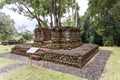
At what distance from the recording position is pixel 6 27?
23.3 meters

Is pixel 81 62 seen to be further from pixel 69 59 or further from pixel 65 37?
pixel 65 37

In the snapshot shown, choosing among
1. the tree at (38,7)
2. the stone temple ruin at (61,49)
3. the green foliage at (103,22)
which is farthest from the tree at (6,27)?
the stone temple ruin at (61,49)

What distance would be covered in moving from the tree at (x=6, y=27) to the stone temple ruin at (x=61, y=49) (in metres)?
15.2

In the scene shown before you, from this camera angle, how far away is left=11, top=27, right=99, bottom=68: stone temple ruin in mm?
6074

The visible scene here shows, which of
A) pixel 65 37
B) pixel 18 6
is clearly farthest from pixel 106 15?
pixel 18 6

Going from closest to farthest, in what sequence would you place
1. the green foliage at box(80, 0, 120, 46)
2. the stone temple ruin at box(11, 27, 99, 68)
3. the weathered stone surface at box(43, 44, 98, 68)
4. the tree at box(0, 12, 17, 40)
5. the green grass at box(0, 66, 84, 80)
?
1. the green grass at box(0, 66, 84, 80)
2. the weathered stone surface at box(43, 44, 98, 68)
3. the stone temple ruin at box(11, 27, 99, 68)
4. the green foliage at box(80, 0, 120, 46)
5. the tree at box(0, 12, 17, 40)

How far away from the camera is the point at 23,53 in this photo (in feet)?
28.0

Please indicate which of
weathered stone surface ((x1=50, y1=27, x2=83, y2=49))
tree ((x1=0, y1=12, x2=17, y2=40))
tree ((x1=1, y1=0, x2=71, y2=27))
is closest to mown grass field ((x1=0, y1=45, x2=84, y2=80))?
weathered stone surface ((x1=50, y1=27, x2=83, y2=49))

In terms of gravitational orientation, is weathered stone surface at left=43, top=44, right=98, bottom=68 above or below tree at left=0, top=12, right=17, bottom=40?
below

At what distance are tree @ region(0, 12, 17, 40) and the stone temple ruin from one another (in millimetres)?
15150

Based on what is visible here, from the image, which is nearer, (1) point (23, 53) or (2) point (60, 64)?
(2) point (60, 64)

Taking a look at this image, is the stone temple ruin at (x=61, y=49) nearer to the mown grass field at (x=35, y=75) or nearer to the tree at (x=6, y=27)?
the mown grass field at (x=35, y=75)

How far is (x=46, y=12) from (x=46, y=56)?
343 inches

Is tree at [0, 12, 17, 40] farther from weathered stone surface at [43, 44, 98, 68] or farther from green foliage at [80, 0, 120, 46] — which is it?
weathered stone surface at [43, 44, 98, 68]
